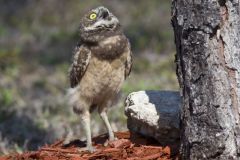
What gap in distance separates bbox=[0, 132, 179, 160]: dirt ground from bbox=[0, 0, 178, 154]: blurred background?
94 centimetres

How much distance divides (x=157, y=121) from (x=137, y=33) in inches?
407

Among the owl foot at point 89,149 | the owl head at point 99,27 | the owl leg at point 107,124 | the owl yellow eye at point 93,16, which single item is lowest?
the owl foot at point 89,149

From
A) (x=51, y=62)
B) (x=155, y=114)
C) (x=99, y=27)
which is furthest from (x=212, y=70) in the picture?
(x=51, y=62)

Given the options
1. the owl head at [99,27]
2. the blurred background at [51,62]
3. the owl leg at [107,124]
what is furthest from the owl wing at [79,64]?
the blurred background at [51,62]

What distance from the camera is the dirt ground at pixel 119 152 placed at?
591 cm

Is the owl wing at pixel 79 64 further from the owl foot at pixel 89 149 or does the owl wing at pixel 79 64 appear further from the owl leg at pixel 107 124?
the owl foot at pixel 89 149

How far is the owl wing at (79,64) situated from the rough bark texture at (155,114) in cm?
54

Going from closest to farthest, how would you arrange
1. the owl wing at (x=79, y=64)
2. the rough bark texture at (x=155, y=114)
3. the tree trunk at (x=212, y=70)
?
the tree trunk at (x=212, y=70)
the rough bark texture at (x=155, y=114)
the owl wing at (x=79, y=64)

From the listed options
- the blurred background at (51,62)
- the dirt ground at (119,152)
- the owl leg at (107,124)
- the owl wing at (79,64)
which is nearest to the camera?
the dirt ground at (119,152)

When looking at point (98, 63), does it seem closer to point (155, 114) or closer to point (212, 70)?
point (155, 114)

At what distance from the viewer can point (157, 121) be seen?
609cm

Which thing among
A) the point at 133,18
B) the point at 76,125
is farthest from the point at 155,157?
the point at 133,18

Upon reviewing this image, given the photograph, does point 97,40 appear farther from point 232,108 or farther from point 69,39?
point 69,39

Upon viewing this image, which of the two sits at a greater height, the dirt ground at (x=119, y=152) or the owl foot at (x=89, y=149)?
the dirt ground at (x=119, y=152)
